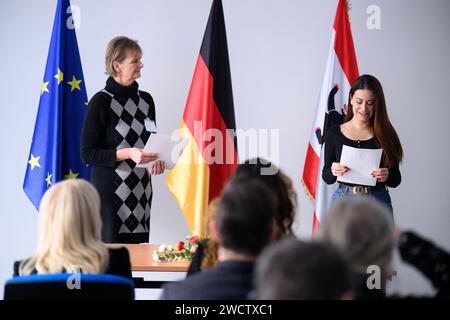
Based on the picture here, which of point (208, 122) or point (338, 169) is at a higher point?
point (208, 122)

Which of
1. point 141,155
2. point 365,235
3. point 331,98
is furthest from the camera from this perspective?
point 331,98

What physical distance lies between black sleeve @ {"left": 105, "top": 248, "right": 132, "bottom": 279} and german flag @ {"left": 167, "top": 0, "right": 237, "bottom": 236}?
6.86 ft

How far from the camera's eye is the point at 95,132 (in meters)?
4.04

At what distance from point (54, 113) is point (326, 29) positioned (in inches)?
88.2

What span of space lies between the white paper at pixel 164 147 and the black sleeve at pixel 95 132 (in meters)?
0.26

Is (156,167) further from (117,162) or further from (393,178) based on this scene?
(393,178)

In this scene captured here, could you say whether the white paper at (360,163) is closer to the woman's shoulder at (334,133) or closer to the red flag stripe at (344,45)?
the woman's shoulder at (334,133)

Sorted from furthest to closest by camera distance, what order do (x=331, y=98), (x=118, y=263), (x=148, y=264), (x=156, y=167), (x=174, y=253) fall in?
(x=331, y=98) → (x=156, y=167) → (x=174, y=253) → (x=148, y=264) → (x=118, y=263)

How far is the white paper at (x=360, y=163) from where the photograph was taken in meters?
3.75

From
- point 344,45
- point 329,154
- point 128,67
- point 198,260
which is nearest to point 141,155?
point 128,67

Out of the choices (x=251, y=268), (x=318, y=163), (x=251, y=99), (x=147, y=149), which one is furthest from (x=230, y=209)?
(x=251, y=99)

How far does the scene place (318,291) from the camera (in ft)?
4.14

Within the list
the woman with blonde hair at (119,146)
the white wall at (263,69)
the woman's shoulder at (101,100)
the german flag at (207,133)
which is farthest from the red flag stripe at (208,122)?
the woman's shoulder at (101,100)
